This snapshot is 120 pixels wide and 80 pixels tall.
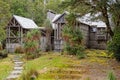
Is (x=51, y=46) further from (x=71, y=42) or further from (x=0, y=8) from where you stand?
(x=71, y=42)

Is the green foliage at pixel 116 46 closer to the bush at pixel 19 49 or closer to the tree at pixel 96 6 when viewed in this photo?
the tree at pixel 96 6

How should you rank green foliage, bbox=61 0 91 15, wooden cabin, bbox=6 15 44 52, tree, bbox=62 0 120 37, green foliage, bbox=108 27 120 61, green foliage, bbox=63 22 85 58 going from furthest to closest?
wooden cabin, bbox=6 15 44 52, green foliage, bbox=63 22 85 58, green foliage, bbox=61 0 91 15, tree, bbox=62 0 120 37, green foliage, bbox=108 27 120 61

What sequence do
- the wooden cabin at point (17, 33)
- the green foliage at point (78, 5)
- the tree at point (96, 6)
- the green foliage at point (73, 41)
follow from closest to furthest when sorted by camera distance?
the tree at point (96, 6) → the green foliage at point (78, 5) → the green foliage at point (73, 41) → the wooden cabin at point (17, 33)

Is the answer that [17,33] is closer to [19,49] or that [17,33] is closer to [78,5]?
[19,49]

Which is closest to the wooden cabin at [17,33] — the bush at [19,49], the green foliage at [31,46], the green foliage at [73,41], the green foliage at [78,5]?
the bush at [19,49]

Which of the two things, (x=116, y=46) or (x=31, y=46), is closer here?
(x=116, y=46)

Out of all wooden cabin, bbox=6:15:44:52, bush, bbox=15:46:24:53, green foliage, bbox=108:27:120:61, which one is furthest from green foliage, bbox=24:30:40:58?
green foliage, bbox=108:27:120:61

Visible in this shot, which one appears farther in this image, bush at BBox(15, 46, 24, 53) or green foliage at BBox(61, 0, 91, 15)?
bush at BBox(15, 46, 24, 53)

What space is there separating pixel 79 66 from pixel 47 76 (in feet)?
12.7

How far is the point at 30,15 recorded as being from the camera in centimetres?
5081

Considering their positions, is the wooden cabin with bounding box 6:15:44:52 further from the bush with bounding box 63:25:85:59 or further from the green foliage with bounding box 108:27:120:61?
the green foliage with bounding box 108:27:120:61

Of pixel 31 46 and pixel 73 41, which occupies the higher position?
pixel 73 41

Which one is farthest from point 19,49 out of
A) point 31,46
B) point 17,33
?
point 31,46

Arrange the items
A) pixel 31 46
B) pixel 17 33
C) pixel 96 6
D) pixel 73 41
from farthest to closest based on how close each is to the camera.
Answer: pixel 17 33
pixel 31 46
pixel 73 41
pixel 96 6
